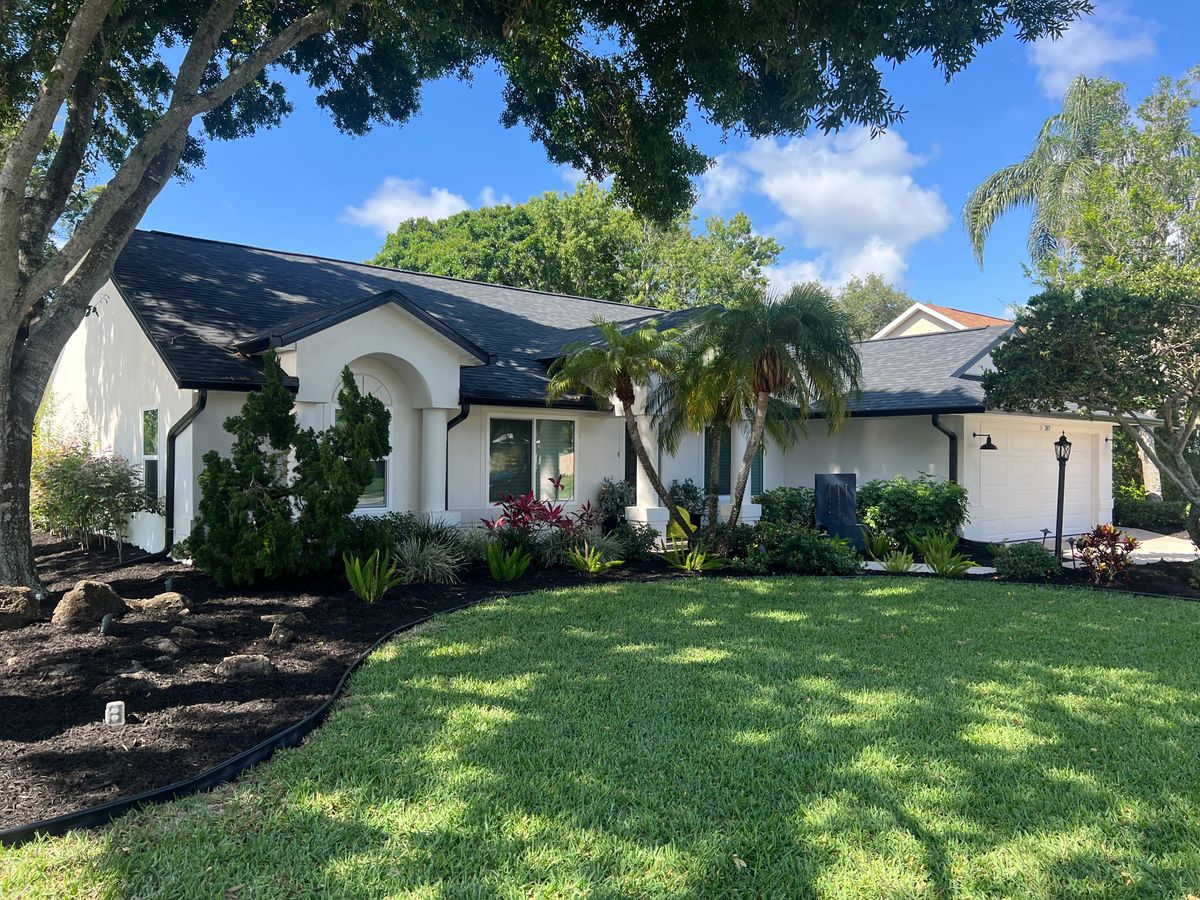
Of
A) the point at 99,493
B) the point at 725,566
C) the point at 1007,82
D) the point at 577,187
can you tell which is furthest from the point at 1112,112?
the point at 99,493

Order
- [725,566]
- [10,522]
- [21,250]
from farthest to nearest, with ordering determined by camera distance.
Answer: [725,566], [21,250], [10,522]

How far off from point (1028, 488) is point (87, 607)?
686 inches

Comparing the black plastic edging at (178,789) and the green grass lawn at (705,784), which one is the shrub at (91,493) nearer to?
the green grass lawn at (705,784)

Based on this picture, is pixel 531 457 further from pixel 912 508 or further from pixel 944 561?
pixel 944 561

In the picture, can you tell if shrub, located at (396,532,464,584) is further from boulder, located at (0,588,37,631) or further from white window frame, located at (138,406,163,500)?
white window frame, located at (138,406,163,500)

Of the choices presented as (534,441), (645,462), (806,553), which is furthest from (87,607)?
(806,553)

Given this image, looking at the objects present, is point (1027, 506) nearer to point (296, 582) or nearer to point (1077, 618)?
Result: point (1077, 618)

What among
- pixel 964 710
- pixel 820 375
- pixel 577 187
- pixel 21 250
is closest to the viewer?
pixel 964 710

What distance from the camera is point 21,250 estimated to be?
28.4ft

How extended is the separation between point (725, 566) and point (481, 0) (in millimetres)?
8620

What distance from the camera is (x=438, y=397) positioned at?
459 inches

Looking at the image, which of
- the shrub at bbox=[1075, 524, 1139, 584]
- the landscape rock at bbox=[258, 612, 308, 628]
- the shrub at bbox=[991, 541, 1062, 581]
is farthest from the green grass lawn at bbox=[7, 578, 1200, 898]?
the shrub at bbox=[991, 541, 1062, 581]

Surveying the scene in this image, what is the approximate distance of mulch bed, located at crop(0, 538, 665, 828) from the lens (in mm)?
4074

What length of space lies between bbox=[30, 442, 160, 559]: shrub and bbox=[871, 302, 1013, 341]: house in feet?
101
